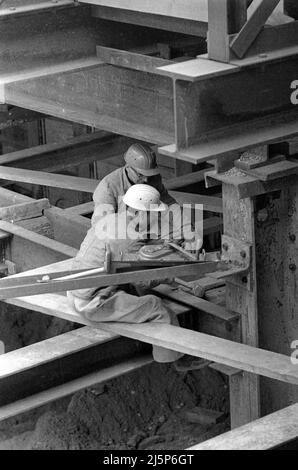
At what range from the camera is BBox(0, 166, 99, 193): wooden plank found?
34.7 feet

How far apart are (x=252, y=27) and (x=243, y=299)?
1956 mm

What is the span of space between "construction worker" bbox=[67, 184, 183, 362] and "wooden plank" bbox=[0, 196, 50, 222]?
72.5 inches

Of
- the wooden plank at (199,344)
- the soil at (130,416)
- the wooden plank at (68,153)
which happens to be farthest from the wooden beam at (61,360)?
the wooden plank at (68,153)

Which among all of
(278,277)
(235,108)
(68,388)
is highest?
(235,108)

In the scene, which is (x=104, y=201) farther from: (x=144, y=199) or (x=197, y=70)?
(x=197, y=70)

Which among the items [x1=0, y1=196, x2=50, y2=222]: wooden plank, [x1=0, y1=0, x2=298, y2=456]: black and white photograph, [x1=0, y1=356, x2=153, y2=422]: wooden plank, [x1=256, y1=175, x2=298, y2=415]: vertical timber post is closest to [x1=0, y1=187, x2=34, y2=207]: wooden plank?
[x1=0, y1=0, x2=298, y2=456]: black and white photograph

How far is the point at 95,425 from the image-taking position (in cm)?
903

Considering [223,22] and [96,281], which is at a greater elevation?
[223,22]

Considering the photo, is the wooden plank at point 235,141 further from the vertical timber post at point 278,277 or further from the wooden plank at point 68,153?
the wooden plank at point 68,153

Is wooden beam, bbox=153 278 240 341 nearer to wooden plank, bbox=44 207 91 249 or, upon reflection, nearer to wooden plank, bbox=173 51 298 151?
wooden plank, bbox=44 207 91 249

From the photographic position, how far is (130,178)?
873 centimetres

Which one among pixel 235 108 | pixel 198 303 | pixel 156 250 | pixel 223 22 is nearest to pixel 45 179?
pixel 198 303

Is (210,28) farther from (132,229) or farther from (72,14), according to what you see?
(72,14)

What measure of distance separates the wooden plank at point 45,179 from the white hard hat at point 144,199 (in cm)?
257
